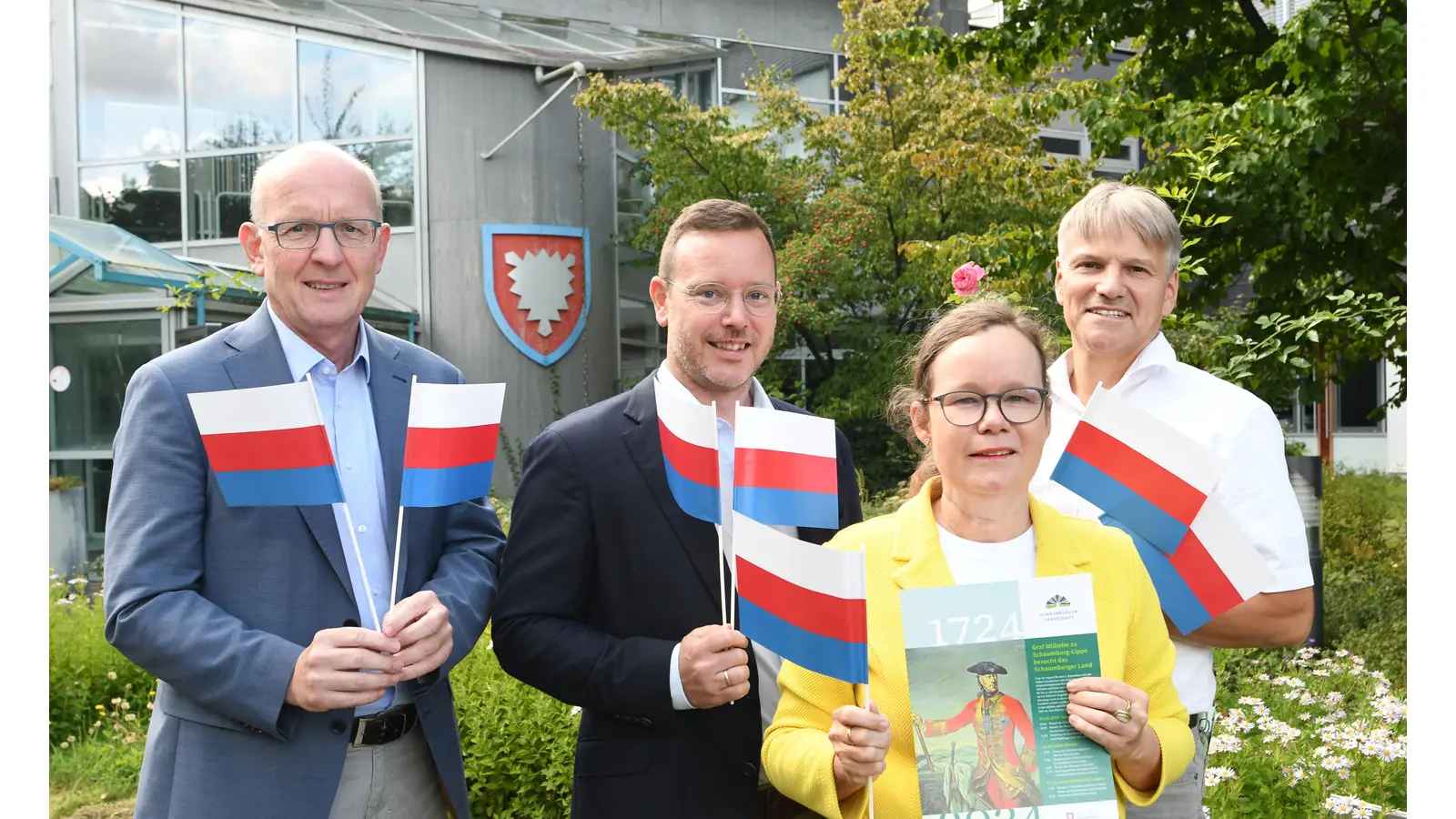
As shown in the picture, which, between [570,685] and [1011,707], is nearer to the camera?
[1011,707]

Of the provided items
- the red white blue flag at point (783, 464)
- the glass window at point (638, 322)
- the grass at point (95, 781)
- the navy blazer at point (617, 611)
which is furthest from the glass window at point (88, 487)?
the red white blue flag at point (783, 464)

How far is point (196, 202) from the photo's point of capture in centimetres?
1588

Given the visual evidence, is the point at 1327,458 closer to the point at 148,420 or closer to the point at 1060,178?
the point at 1060,178

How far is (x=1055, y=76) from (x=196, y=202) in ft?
44.5

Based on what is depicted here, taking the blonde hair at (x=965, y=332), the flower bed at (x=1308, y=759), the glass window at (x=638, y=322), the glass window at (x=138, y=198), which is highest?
the glass window at (x=138, y=198)

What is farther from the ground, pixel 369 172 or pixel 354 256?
pixel 369 172

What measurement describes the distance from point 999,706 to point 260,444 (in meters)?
1.50

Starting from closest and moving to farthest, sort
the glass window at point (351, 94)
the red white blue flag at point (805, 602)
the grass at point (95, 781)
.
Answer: the red white blue flag at point (805, 602) → the grass at point (95, 781) → the glass window at point (351, 94)

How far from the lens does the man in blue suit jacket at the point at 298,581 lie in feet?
7.50

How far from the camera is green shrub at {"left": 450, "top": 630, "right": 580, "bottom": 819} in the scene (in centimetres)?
471

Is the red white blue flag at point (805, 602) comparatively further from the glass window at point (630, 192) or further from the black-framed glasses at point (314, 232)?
the glass window at point (630, 192)

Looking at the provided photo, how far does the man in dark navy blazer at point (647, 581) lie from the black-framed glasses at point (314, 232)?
1.98 feet

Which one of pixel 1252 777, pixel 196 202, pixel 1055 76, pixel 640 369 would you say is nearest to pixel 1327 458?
pixel 1055 76

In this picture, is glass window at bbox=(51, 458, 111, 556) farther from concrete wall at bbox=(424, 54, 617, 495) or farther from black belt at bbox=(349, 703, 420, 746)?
black belt at bbox=(349, 703, 420, 746)
